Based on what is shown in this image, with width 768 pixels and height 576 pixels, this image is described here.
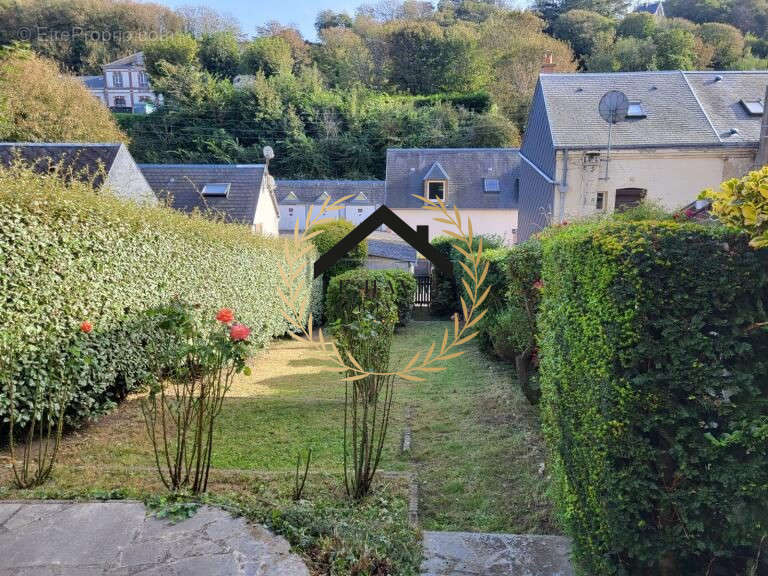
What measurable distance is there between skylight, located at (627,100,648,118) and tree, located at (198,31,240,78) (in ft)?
109

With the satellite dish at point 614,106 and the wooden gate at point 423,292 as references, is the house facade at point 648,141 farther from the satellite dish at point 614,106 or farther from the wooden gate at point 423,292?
the wooden gate at point 423,292

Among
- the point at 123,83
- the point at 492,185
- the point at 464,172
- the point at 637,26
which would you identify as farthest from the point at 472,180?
the point at 123,83

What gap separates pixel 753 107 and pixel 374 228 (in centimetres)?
1512

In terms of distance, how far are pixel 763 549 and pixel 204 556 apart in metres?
2.46

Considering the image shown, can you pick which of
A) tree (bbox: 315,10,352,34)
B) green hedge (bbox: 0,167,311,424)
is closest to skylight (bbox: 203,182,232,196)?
green hedge (bbox: 0,167,311,424)

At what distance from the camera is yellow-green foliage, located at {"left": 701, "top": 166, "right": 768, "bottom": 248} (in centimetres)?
175

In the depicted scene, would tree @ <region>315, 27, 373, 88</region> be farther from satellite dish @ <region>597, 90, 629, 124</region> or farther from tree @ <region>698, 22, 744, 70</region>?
satellite dish @ <region>597, 90, 629, 124</region>

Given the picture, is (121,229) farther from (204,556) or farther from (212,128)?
(212,128)

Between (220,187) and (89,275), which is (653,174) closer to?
(220,187)

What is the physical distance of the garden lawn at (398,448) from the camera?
3.27 m

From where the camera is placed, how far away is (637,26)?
33188 mm

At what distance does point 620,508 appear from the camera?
1938 millimetres

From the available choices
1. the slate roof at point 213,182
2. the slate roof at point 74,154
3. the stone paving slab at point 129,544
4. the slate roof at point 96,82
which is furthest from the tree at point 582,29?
the stone paving slab at point 129,544

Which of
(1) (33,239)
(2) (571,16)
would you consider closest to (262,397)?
(1) (33,239)
